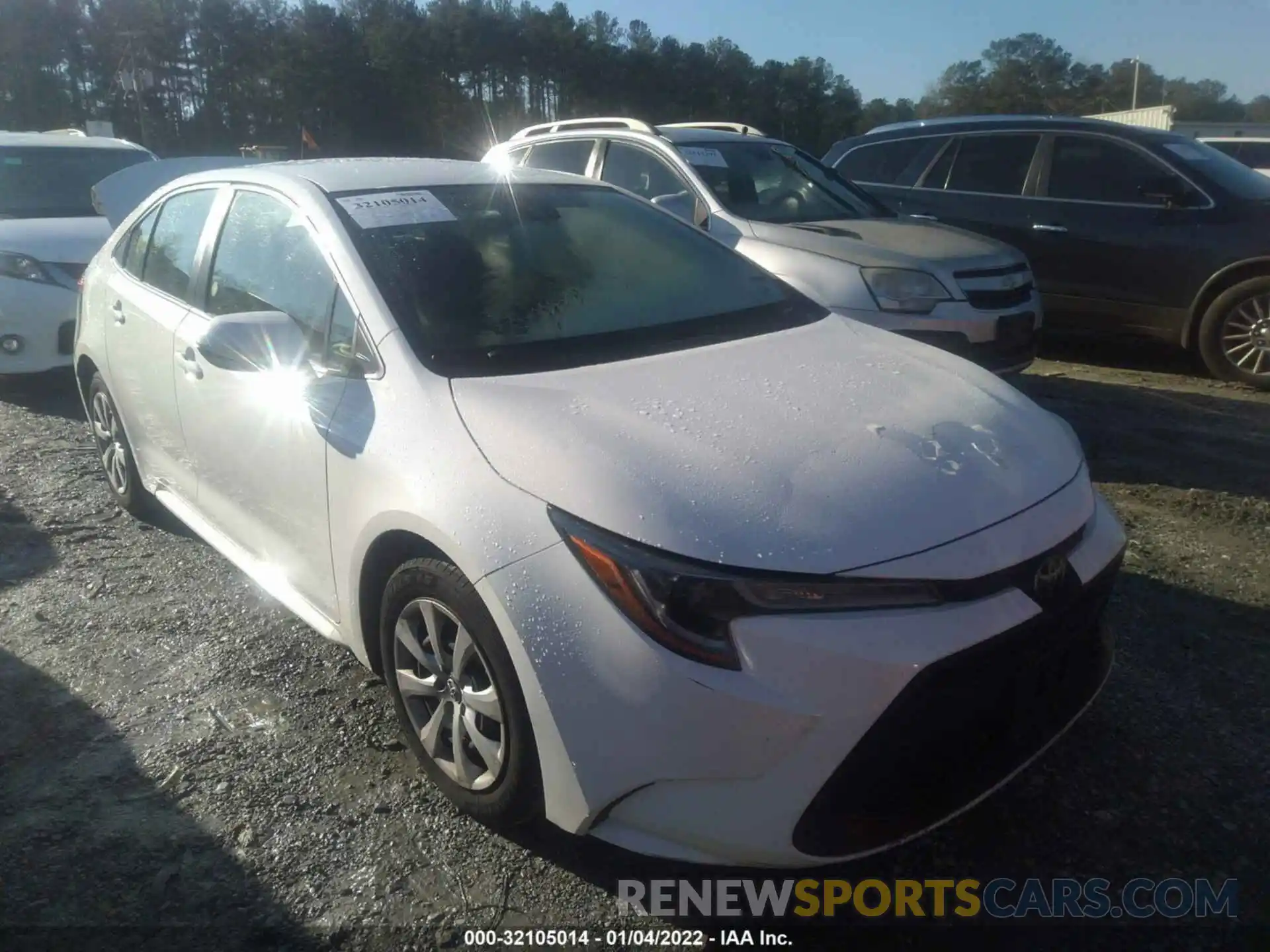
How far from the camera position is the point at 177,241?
12.9 feet

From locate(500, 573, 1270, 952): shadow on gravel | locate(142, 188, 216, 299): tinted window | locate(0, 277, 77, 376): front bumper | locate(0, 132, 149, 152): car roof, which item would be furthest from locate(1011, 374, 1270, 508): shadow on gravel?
locate(0, 132, 149, 152): car roof

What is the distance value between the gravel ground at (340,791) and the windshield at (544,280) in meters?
1.21

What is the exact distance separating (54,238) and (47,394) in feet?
3.67

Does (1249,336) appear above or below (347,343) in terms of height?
below

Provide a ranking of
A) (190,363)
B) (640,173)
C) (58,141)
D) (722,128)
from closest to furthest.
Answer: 1. (190,363)
2. (640,173)
3. (722,128)
4. (58,141)

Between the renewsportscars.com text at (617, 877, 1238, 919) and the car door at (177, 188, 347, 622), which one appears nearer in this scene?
the renewsportscars.com text at (617, 877, 1238, 919)

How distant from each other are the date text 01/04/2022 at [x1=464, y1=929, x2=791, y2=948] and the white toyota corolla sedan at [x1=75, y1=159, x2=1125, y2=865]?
0.26 meters

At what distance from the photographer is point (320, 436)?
9.04ft

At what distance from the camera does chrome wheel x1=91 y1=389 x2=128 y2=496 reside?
4.55m

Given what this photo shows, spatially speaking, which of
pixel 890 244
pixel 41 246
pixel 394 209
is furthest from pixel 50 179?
pixel 890 244

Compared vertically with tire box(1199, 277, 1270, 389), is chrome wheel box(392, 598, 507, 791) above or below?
above

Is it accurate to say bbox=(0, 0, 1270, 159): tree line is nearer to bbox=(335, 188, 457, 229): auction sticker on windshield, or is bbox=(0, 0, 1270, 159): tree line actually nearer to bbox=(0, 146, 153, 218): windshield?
bbox=(0, 146, 153, 218): windshield

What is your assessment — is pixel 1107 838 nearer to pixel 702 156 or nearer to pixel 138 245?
pixel 138 245

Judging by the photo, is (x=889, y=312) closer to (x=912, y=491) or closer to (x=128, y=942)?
(x=912, y=491)
